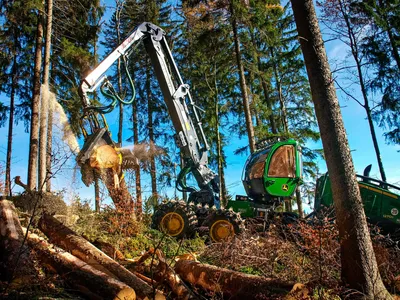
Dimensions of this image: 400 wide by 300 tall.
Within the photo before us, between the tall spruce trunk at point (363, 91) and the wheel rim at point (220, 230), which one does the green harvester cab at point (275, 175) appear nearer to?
the wheel rim at point (220, 230)

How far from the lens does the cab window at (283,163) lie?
820 centimetres

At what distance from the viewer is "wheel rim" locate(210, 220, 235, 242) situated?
729cm

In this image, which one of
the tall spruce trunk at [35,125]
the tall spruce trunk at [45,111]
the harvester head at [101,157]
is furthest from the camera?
the tall spruce trunk at [45,111]

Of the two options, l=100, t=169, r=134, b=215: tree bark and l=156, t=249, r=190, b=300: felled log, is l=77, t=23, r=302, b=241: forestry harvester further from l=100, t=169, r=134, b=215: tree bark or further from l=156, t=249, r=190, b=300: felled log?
l=156, t=249, r=190, b=300: felled log

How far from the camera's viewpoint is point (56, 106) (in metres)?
13.1

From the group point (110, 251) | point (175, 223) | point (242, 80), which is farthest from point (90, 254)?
point (242, 80)

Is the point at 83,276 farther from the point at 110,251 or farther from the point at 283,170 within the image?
the point at 283,170

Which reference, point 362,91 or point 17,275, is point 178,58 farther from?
point 17,275

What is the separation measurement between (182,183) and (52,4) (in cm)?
874

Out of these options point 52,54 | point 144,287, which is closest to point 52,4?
point 52,54

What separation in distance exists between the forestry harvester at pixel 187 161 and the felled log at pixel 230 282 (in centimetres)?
224

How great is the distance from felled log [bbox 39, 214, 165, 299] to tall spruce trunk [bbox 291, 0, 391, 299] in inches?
83.9

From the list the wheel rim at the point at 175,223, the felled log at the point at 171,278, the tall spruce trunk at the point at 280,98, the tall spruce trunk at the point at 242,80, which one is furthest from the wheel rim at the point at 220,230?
the tall spruce trunk at the point at 280,98

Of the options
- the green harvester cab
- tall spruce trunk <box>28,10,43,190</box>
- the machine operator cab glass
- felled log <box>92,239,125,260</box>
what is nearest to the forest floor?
felled log <box>92,239,125,260</box>
